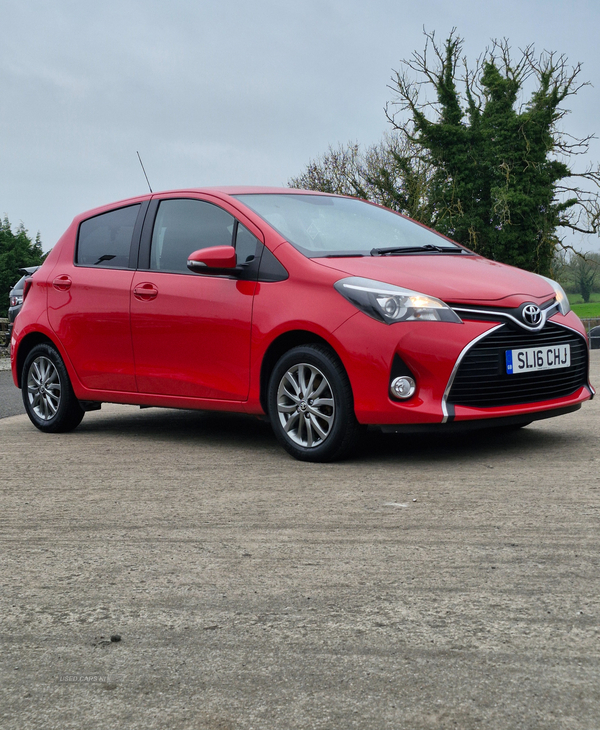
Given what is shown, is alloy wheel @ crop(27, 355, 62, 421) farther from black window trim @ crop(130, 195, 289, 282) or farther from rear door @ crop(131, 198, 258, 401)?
black window trim @ crop(130, 195, 289, 282)

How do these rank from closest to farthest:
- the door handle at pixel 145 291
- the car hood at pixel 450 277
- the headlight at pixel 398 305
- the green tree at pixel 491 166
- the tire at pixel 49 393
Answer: the headlight at pixel 398 305, the car hood at pixel 450 277, the door handle at pixel 145 291, the tire at pixel 49 393, the green tree at pixel 491 166

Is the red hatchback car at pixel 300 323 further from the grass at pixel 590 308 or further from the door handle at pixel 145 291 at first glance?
the grass at pixel 590 308

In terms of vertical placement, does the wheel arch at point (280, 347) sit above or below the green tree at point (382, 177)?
below

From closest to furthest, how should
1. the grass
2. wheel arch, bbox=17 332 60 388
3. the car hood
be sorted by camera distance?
the car hood, wheel arch, bbox=17 332 60 388, the grass

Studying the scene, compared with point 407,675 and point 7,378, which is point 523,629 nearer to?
point 407,675

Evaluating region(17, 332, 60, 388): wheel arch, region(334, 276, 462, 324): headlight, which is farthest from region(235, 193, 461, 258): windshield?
region(17, 332, 60, 388): wheel arch

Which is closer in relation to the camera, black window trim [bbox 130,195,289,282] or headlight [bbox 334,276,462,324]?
headlight [bbox 334,276,462,324]

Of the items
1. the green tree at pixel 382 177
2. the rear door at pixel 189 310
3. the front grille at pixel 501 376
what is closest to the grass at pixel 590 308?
the green tree at pixel 382 177

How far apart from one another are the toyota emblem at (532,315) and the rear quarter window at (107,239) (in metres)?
2.83

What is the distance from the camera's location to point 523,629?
2656 mm

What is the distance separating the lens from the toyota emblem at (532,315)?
17.5ft

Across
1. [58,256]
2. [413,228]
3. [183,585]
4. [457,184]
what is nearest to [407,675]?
[183,585]

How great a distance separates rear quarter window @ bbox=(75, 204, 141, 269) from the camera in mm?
6840

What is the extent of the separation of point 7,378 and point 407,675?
14.7 metres
